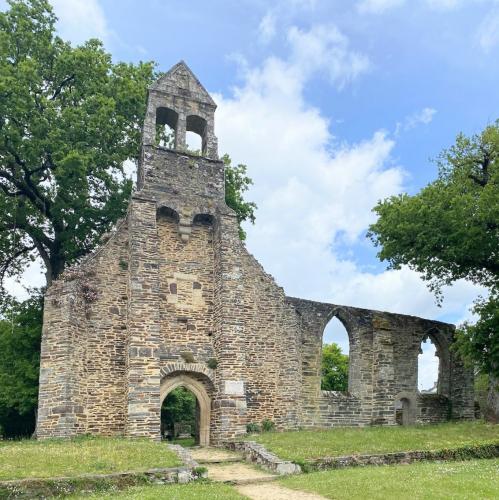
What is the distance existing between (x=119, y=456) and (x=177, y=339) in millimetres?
6055

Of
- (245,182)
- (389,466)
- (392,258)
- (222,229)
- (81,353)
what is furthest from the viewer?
(245,182)

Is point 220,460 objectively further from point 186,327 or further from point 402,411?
point 402,411

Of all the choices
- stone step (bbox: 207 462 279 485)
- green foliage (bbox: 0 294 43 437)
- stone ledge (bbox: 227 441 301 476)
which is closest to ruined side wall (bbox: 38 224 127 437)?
stone ledge (bbox: 227 441 301 476)

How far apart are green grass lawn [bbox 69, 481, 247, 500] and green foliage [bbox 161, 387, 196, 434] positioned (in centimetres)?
1669

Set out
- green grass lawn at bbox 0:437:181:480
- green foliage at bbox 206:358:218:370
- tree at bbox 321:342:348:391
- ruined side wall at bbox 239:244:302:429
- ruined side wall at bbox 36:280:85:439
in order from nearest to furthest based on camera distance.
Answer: green grass lawn at bbox 0:437:181:480 < ruined side wall at bbox 36:280:85:439 < green foliage at bbox 206:358:218:370 < ruined side wall at bbox 239:244:302:429 < tree at bbox 321:342:348:391

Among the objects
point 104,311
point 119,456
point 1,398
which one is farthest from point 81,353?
point 1,398

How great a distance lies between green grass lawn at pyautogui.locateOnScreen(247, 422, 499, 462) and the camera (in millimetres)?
14430

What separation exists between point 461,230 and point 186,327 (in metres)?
10.4

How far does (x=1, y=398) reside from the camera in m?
21.9

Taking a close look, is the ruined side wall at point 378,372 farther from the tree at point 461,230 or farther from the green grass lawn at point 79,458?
the green grass lawn at point 79,458

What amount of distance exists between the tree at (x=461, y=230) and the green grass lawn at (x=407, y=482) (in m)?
7.31

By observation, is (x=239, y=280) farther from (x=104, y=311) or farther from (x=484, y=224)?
(x=484, y=224)

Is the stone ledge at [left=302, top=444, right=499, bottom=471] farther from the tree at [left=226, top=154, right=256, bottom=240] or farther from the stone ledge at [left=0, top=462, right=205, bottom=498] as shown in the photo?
the tree at [left=226, top=154, right=256, bottom=240]

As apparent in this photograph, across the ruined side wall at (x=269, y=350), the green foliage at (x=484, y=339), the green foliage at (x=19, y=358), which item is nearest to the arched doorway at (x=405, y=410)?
the green foliage at (x=484, y=339)
